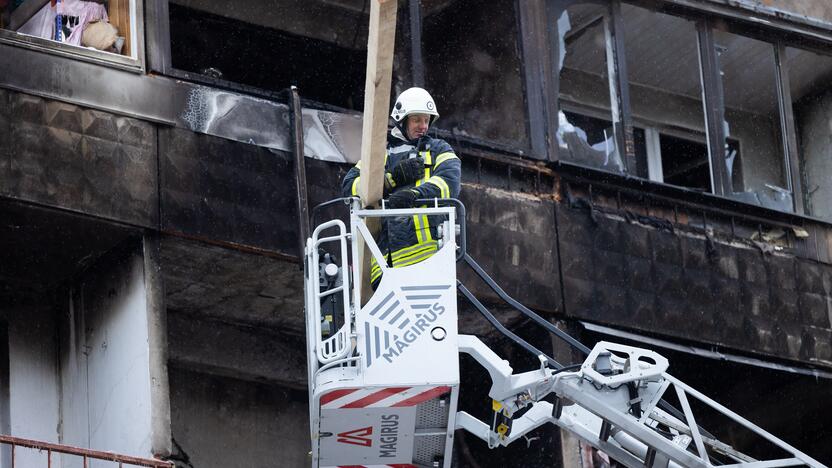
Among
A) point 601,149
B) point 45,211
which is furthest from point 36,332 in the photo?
point 601,149

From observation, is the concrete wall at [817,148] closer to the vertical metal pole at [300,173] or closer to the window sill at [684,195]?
the window sill at [684,195]

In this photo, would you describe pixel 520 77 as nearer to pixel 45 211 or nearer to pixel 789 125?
pixel 789 125

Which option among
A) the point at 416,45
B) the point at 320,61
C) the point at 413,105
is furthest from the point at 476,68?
the point at 413,105

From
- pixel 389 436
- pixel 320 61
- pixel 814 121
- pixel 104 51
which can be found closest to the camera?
pixel 389 436

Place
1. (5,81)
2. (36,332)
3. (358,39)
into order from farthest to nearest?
1. (358,39)
2. (36,332)
3. (5,81)

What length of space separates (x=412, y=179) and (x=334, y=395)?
1.90 meters

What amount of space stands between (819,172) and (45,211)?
10362 mm

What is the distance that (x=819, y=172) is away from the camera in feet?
73.8

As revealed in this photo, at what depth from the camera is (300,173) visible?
55.8ft

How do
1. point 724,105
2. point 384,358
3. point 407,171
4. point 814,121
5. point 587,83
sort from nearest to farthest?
point 384,358 → point 407,171 → point 587,83 → point 724,105 → point 814,121

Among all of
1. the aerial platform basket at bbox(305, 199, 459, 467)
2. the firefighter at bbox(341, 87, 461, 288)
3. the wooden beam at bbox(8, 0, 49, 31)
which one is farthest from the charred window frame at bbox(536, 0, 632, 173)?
the aerial platform basket at bbox(305, 199, 459, 467)

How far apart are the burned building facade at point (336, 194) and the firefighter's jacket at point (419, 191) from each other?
263cm

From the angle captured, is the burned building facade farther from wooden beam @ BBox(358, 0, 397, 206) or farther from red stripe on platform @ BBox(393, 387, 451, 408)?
wooden beam @ BBox(358, 0, 397, 206)

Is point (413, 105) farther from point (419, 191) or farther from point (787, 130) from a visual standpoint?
point (787, 130)
